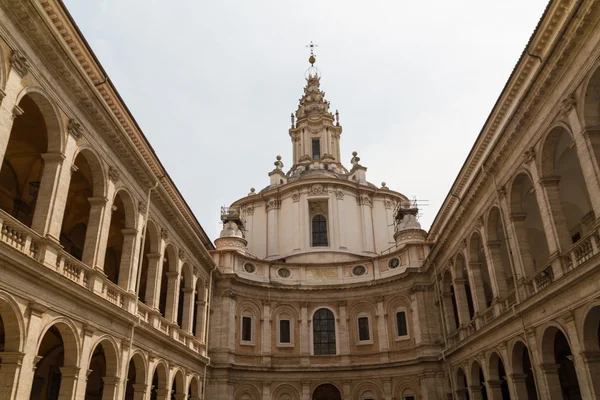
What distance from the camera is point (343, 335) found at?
33.8m

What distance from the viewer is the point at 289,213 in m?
40.4

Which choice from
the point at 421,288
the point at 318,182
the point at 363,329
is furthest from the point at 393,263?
the point at 318,182

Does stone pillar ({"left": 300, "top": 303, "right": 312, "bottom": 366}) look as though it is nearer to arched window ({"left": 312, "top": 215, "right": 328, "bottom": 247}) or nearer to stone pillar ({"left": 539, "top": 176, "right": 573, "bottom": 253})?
arched window ({"left": 312, "top": 215, "right": 328, "bottom": 247})

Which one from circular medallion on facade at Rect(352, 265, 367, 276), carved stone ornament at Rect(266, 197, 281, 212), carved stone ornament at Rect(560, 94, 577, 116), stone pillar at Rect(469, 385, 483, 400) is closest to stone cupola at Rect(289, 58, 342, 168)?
carved stone ornament at Rect(266, 197, 281, 212)

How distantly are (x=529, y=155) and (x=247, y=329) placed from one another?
21.7 meters

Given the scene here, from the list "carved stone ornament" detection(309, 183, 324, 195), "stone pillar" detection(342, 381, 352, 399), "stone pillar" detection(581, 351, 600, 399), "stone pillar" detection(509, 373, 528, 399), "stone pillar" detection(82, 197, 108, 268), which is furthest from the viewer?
"carved stone ornament" detection(309, 183, 324, 195)

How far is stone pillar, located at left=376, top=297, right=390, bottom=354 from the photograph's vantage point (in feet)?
107

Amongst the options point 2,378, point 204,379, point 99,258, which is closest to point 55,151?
point 99,258

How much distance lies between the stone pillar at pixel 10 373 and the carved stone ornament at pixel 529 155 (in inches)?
629

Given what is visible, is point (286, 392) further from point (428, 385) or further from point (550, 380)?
point (550, 380)

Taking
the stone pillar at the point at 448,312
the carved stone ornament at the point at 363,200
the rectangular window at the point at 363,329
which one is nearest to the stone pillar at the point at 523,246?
the stone pillar at the point at 448,312

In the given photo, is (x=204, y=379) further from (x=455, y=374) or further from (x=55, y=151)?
(x=55, y=151)

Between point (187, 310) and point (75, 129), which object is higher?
point (75, 129)

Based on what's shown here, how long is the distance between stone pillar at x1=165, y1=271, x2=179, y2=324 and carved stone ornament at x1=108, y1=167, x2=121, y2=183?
721cm
